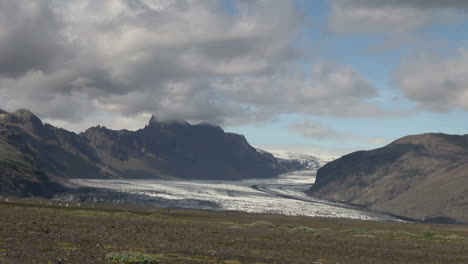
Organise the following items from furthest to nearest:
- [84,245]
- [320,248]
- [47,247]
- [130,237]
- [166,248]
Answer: [320,248] < [130,237] < [166,248] < [84,245] < [47,247]

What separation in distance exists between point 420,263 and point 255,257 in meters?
14.7

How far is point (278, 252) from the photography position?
47500 millimetres

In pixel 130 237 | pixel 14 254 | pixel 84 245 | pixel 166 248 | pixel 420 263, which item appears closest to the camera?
pixel 14 254

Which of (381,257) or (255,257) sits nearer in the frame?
(255,257)

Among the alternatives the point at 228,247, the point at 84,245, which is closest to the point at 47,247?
the point at 84,245

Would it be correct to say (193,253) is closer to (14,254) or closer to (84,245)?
(84,245)

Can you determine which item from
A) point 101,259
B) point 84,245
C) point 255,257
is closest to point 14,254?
point 101,259

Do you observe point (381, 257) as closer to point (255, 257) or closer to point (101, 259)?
point (255, 257)

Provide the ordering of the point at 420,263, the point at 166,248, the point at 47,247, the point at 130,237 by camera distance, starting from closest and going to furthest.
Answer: the point at 47,247 → the point at 166,248 → the point at 420,263 → the point at 130,237

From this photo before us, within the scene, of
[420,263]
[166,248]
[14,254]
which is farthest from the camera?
[420,263]

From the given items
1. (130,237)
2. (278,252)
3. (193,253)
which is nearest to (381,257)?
(278,252)

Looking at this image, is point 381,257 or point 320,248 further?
point 320,248

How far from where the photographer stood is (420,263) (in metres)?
47.2

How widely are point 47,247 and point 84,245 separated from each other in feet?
12.6
